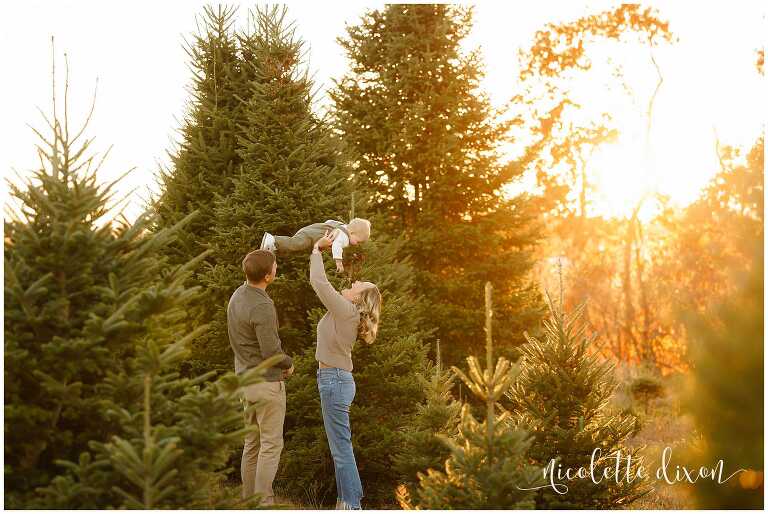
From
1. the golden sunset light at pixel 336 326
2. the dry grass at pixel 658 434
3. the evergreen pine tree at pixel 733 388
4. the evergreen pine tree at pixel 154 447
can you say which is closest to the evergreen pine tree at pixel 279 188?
the golden sunset light at pixel 336 326

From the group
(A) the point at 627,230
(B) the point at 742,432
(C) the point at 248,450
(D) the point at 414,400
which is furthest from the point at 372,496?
(A) the point at 627,230

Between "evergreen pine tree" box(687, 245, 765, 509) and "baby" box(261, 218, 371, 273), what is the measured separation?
369 cm

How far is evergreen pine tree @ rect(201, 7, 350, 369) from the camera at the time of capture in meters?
8.37

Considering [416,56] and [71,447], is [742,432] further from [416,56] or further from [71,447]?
[416,56]

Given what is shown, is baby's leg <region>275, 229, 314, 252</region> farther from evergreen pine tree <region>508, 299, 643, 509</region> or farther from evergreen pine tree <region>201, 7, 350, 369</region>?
evergreen pine tree <region>508, 299, 643, 509</region>

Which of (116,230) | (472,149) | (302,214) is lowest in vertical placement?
(116,230)

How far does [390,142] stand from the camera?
1345cm

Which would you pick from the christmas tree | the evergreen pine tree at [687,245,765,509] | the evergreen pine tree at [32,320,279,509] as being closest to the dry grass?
the evergreen pine tree at [687,245,765,509]

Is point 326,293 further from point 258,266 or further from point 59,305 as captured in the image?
point 59,305

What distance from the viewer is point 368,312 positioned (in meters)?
6.54

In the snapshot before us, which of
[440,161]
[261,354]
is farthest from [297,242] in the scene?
[440,161]

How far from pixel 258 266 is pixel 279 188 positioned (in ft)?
8.38

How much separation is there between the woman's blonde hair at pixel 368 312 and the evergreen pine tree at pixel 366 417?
1.30 meters

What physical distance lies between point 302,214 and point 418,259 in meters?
5.45
